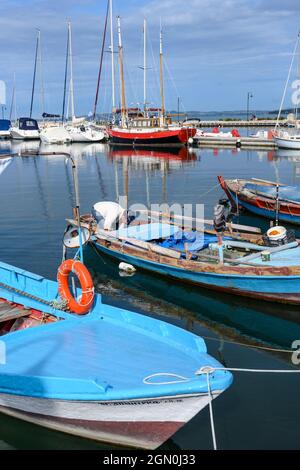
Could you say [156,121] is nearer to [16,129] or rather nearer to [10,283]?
[16,129]

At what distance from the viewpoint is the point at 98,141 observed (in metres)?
79.3

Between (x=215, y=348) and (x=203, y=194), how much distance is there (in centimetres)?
2135

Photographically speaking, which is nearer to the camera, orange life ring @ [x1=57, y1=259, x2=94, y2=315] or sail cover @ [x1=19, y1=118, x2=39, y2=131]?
orange life ring @ [x1=57, y1=259, x2=94, y2=315]

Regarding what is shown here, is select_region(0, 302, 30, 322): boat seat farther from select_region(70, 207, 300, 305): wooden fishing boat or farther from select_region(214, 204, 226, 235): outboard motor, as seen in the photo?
select_region(214, 204, 226, 235): outboard motor

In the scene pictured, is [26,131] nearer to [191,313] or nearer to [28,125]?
[28,125]

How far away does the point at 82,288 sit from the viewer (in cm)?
1037

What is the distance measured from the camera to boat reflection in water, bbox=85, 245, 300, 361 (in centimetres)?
1268

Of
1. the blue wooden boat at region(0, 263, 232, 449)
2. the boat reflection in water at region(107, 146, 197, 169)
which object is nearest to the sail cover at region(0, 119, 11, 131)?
the boat reflection in water at region(107, 146, 197, 169)

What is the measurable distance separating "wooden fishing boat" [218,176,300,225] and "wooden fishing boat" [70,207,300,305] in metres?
5.91

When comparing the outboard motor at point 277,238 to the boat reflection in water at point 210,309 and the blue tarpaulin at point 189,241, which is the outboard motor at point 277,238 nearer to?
the boat reflection in water at point 210,309

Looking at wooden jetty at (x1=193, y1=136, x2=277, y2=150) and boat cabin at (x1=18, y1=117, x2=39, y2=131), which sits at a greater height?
boat cabin at (x1=18, y1=117, x2=39, y2=131)

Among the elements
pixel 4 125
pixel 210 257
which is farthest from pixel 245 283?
pixel 4 125

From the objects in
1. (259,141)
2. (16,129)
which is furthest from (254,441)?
(16,129)

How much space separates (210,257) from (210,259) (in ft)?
3.51
